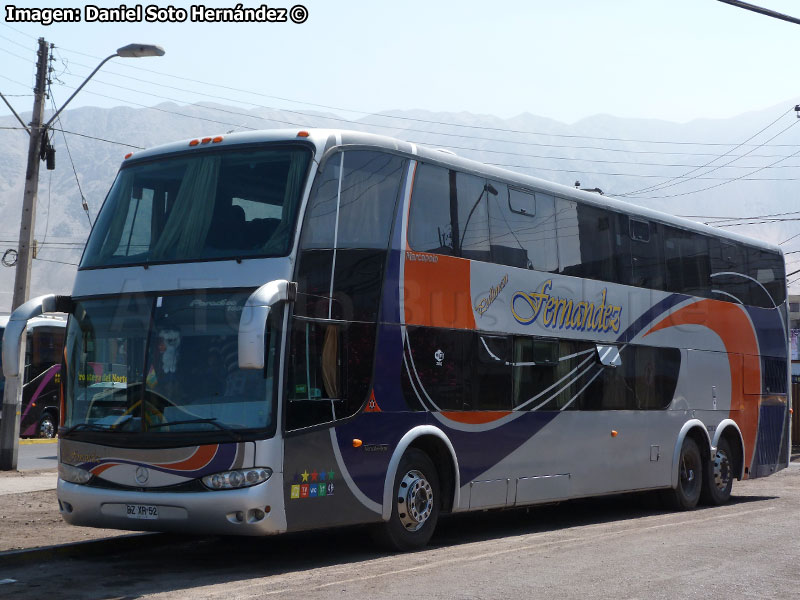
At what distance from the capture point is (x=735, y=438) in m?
18.9

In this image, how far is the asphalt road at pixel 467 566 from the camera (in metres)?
8.98

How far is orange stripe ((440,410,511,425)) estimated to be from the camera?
12508mm

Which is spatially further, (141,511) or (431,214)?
(431,214)

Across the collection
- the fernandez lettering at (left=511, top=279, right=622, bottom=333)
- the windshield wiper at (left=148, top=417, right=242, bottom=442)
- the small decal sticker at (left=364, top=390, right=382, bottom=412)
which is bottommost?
the windshield wiper at (left=148, top=417, right=242, bottom=442)

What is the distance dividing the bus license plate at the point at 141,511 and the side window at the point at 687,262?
9.58 metres

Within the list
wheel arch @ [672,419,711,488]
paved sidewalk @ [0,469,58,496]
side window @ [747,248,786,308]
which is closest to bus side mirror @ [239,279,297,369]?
paved sidewalk @ [0,469,58,496]

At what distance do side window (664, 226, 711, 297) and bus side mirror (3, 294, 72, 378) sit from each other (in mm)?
9598

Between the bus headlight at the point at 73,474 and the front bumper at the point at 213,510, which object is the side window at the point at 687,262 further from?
the bus headlight at the point at 73,474

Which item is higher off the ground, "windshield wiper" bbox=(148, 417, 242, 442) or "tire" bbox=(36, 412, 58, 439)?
"windshield wiper" bbox=(148, 417, 242, 442)

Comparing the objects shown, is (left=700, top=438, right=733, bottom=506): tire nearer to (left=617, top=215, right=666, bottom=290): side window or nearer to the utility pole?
(left=617, top=215, right=666, bottom=290): side window

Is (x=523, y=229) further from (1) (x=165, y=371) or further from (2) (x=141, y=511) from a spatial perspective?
(2) (x=141, y=511)

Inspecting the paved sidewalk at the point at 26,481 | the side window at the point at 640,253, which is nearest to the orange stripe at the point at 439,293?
the side window at the point at 640,253

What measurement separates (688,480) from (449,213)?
24.3 feet

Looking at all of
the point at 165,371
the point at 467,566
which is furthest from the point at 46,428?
the point at 467,566
